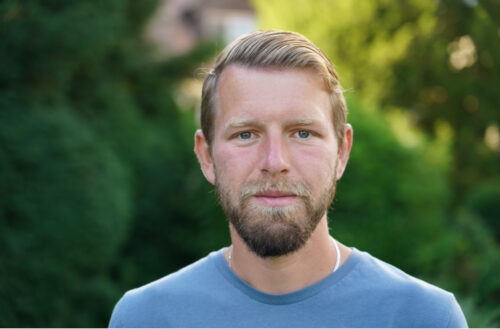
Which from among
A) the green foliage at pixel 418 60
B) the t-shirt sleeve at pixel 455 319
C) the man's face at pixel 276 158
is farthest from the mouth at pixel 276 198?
the green foliage at pixel 418 60

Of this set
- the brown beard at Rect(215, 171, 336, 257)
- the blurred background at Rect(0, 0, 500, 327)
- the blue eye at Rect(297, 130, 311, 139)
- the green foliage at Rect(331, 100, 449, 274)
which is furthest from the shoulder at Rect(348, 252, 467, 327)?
the green foliage at Rect(331, 100, 449, 274)

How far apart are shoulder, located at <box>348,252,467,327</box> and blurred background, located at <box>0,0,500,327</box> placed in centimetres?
152

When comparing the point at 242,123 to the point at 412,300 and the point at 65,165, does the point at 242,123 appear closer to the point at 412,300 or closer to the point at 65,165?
the point at 412,300

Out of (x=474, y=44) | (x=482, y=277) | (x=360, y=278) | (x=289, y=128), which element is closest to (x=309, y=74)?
(x=289, y=128)

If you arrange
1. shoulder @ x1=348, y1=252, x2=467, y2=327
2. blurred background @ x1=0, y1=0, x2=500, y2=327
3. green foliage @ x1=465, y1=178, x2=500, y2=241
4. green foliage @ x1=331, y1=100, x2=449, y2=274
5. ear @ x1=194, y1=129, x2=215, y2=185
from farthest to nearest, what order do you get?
green foliage @ x1=465, y1=178, x2=500, y2=241, green foliage @ x1=331, y1=100, x2=449, y2=274, blurred background @ x1=0, y1=0, x2=500, y2=327, ear @ x1=194, y1=129, x2=215, y2=185, shoulder @ x1=348, y1=252, x2=467, y2=327

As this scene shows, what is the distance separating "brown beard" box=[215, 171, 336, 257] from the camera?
7.13 feet

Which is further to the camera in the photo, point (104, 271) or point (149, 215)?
point (149, 215)

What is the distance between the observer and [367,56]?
45.2ft

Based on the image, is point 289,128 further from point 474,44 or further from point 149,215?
point 474,44

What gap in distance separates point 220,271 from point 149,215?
664 centimetres

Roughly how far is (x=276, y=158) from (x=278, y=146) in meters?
0.04

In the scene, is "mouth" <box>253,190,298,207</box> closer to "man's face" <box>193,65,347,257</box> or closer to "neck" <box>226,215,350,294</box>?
"man's face" <box>193,65,347,257</box>

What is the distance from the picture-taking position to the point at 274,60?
7.16ft

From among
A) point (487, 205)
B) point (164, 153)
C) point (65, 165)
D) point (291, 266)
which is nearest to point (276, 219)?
point (291, 266)
